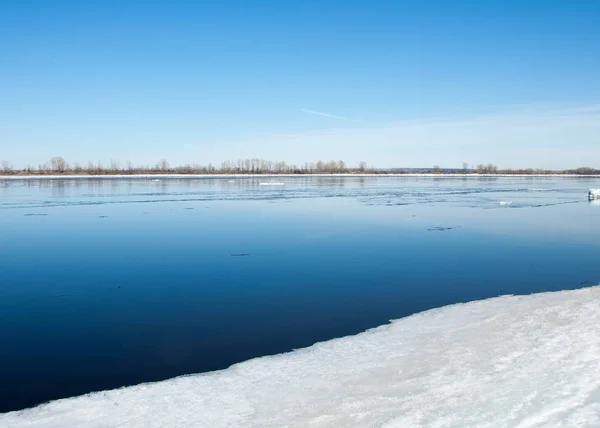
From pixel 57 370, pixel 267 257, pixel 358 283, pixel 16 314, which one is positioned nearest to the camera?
pixel 57 370

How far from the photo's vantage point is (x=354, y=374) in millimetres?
4633

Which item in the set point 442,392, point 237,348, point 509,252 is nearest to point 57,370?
point 237,348

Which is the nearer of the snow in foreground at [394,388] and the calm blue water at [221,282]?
the snow in foreground at [394,388]

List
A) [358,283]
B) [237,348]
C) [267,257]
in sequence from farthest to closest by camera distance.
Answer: [267,257] → [358,283] → [237,348]

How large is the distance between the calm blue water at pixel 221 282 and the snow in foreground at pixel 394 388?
473 mm

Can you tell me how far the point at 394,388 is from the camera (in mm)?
4203

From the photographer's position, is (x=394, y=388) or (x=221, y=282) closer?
(x=394, y=388)

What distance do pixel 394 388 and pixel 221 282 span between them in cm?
485

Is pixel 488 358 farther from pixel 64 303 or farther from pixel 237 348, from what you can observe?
pixel 64 303

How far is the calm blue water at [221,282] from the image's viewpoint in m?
5.32

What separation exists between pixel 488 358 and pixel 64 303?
573 centimetres

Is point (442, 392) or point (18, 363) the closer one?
point (442, 392)

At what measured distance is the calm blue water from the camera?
532 centimetres

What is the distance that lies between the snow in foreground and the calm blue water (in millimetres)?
473
